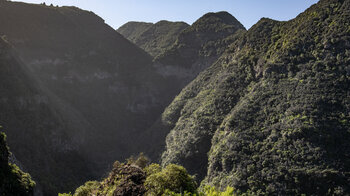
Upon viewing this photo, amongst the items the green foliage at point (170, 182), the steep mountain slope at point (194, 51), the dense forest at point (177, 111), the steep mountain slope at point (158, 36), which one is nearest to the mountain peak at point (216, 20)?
the steep mountain slope at point (194, 51)

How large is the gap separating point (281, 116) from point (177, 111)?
35764 millimetres

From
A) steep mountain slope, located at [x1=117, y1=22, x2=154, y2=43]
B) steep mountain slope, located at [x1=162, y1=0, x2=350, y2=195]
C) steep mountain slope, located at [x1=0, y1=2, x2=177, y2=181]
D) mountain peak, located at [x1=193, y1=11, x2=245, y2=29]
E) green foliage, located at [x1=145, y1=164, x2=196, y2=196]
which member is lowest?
green foliage, located at [x1=145, y1=164, x2=196, y2=196]

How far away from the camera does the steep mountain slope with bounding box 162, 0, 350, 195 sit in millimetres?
34156

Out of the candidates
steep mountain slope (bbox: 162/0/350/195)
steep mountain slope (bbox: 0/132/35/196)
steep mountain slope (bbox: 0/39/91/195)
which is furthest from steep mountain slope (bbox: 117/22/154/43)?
steep mountain slope (bbox: 0/132/35/196)

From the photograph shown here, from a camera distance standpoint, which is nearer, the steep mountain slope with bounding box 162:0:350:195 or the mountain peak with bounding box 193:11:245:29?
the steep mountain slope with bounding box 162:0:350:195

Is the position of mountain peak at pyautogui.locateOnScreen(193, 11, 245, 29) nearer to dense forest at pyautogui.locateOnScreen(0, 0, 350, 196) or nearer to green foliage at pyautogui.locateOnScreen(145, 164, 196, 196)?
dense forest at pyautogui.locateOnScreen(0, 0, 350, 196)

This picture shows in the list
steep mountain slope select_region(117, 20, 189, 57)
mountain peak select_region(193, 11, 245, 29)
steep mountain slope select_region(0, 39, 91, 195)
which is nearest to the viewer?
steep mountain slope select_region(0, 39, 91, 195)

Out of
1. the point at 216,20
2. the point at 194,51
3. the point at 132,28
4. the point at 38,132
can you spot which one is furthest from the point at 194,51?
the point at 132,28

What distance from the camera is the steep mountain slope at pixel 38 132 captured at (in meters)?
51.1

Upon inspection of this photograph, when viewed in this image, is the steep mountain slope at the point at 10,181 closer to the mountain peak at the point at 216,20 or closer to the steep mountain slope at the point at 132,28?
the mountain peak at the point at 216,20

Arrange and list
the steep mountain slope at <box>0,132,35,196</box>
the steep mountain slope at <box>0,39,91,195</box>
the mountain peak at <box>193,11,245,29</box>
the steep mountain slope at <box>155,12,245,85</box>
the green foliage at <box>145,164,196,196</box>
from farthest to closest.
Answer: the mountain peak at <box>193,11,245,29</box> → the steep mountain slope at <box>155,12,245,85</box> → the steep mountain slope at <box>0,39,91,195</box> → the steep mountain slope at <box>0,132,35,196</box> → the green foliage at <box>145,164,196,196</box>

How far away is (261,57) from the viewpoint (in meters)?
57.2

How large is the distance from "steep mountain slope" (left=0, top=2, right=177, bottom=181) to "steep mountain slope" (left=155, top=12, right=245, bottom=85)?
19.8ft

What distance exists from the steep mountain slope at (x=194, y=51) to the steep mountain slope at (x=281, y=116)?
39.0 m
